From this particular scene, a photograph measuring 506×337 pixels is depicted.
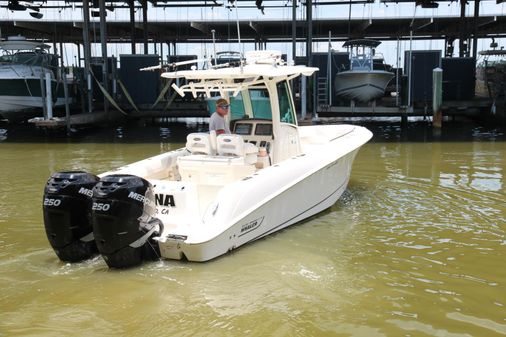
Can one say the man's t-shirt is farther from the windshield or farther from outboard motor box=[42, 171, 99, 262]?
outboard motor box=[42, 171, 99, 262]

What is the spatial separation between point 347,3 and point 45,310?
22.7 m

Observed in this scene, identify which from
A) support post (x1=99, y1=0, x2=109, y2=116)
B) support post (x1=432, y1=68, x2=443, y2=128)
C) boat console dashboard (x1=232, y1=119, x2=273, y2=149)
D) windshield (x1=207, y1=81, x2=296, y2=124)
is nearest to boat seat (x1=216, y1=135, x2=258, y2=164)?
boat console dashboard (x1=232, y1=119, x2=273, y2=149)

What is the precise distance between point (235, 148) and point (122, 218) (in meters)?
2.11

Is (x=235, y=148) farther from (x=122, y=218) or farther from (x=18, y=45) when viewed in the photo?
(x=18, y=45)

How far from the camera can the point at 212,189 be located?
607cm

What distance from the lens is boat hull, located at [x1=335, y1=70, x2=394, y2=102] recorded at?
1888 centimetres

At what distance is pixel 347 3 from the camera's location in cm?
2439

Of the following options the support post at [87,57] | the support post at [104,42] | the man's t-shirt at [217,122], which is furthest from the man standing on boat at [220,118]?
the support post at [104,42]

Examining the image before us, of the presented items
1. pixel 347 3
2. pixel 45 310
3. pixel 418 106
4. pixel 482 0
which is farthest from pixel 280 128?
pixel 482 0

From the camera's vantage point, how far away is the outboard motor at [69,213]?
A: 481 cm

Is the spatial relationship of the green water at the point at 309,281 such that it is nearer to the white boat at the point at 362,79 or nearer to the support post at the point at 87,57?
the white boat at the point at 362,79

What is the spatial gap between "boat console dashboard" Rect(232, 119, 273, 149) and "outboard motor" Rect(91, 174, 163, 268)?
8.52 feet

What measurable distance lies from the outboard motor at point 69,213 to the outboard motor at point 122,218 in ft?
1.00

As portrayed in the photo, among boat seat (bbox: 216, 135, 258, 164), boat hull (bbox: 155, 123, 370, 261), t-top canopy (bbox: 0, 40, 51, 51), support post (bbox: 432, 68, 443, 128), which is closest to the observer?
boat hull (bbox: 155, 123, 370, 261)
